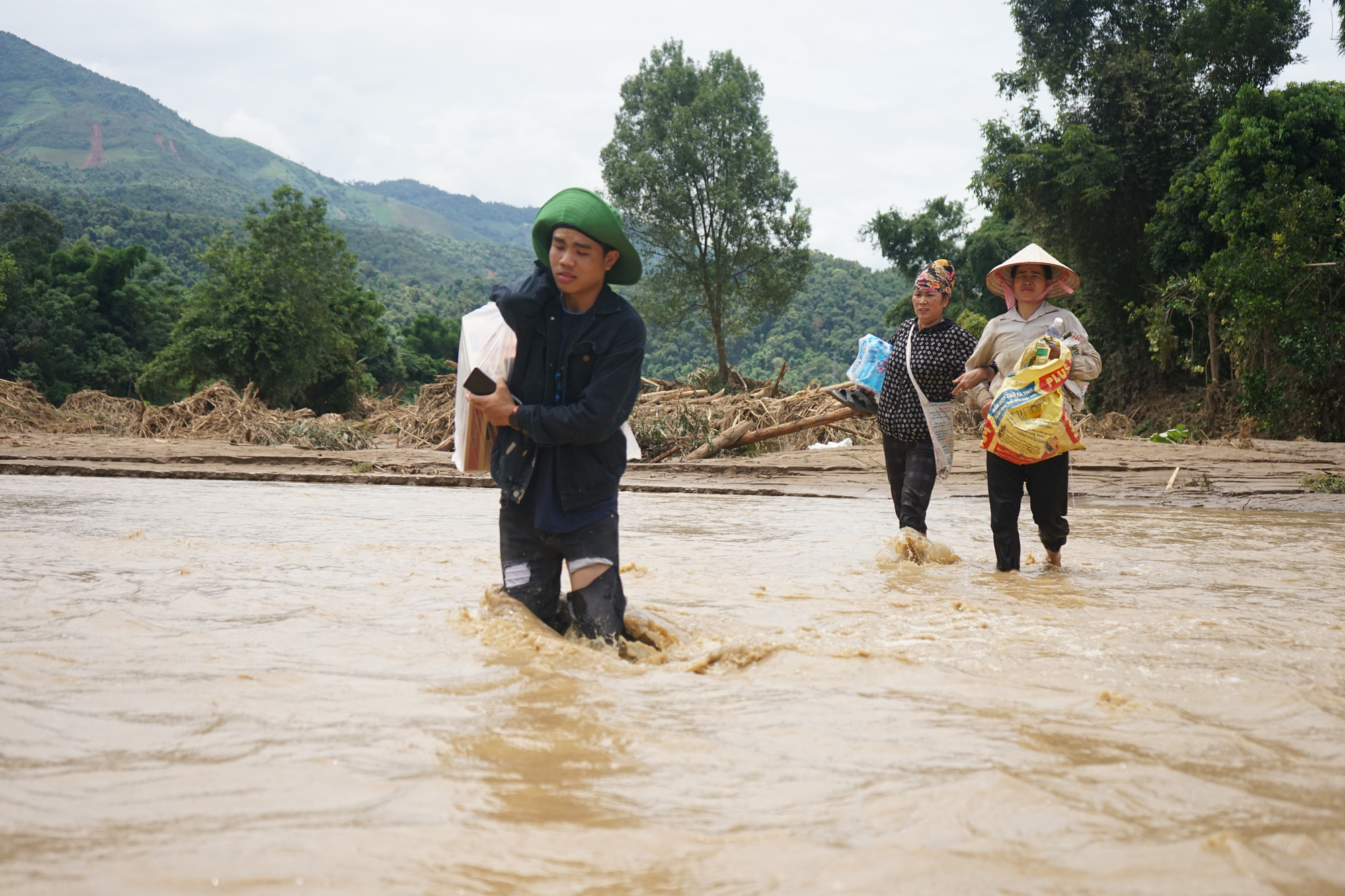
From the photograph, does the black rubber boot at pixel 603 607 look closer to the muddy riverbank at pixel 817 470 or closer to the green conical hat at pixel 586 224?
the green conical hat at pixel 586 224

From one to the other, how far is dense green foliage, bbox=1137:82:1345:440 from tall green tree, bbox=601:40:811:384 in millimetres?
16155

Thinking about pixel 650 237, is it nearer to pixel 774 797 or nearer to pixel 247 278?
pixel 247 278

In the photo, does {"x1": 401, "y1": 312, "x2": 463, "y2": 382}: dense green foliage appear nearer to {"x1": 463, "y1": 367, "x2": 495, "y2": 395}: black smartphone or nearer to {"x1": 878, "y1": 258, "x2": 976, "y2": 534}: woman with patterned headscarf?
{"x1": 878, "y1": 258, "x2": 976, "y2": 534}: woman with patterned headscarf

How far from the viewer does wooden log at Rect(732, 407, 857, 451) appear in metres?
14.2

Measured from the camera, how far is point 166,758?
2.31m

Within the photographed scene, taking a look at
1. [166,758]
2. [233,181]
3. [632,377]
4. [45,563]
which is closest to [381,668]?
[166,758]

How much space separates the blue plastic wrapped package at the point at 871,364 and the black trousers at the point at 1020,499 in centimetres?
99

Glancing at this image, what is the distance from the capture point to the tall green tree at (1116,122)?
21.9 m

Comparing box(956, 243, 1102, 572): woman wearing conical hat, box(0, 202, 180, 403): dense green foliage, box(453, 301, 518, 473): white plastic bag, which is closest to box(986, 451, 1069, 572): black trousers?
box(956, 243, 1102, 572): woman wearing conical hat

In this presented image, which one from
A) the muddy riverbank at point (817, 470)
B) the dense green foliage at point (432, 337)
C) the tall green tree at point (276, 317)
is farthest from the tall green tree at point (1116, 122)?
the dense green foliage at point (432, 337)

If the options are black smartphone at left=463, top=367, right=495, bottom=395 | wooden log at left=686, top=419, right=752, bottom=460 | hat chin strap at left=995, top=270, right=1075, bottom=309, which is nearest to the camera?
black smartphone at left=463, top=367, right=495, bottom=395

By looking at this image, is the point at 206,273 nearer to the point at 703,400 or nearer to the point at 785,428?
the point at 703,400

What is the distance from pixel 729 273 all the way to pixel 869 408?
2977 centimetres

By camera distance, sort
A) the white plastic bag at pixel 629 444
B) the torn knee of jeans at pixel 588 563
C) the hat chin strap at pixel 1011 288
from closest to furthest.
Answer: the torn knee of jeans at pixel 588 563
the white plastic bag at pixel 629 444
the hat chin strap at pixel 1011 288
